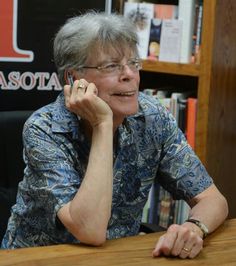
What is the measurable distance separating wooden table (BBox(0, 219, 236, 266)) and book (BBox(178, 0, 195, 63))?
1.14 m

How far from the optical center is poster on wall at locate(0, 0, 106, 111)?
2311 mm

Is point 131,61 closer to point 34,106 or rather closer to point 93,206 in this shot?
point 93,206

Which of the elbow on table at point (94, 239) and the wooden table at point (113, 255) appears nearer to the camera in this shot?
the wooden table at point (113, 255)

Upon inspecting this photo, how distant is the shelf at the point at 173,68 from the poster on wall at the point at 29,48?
0.36 m

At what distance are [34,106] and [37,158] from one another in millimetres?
960

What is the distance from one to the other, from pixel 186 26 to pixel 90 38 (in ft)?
2.93

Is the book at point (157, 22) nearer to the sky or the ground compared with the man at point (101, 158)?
nearer to the sky

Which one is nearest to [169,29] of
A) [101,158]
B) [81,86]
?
[81,86]

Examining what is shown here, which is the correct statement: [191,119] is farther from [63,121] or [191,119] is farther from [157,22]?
[63,121]

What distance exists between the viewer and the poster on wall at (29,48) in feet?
7.58

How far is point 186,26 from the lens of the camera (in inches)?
92.4

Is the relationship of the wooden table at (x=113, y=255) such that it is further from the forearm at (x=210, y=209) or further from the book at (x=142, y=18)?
the book at (x=142, y=18)

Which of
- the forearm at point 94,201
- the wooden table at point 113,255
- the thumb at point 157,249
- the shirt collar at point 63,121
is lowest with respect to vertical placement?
the wooden table at point 113,255

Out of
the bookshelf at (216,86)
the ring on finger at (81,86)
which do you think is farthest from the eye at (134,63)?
the bookshelf at (216,86)
